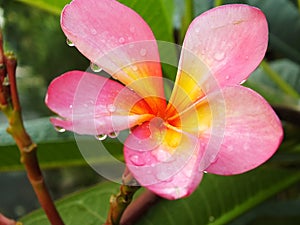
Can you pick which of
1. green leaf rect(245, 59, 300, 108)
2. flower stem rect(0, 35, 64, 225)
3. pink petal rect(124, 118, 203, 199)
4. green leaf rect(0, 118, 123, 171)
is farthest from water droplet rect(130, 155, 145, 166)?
green leaf rect(245, 59, 300, 108)

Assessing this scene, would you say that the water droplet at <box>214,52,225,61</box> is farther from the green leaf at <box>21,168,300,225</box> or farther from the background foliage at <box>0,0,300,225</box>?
the green leaf at <box>21,168,300,225</box>

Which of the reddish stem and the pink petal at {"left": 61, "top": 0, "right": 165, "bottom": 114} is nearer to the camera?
the pink petal at {"left": 61, "top": 0, "right": 165, "bottom": 114}

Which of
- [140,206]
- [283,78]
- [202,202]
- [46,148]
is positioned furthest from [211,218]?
[283,78]

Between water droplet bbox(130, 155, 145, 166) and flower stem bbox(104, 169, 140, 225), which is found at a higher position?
water droplet bbox(130, 155, 145, 166)

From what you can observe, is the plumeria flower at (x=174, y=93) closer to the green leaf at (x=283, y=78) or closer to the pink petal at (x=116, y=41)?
the pink petal at (x=116, y=41)

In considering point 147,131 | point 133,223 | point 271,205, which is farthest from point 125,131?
point 271,205

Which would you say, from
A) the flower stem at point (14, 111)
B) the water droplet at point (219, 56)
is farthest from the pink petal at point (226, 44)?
the flower stem at point (14, 111)
